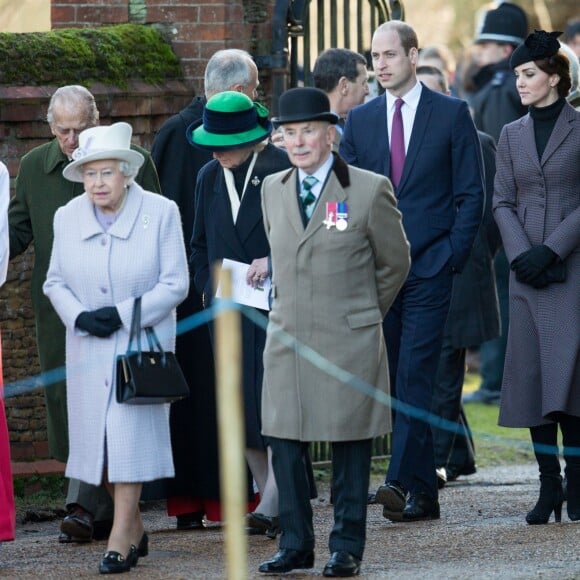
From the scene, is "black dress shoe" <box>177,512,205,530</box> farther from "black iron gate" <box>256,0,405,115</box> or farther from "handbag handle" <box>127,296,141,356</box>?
"black iron gate" <box>256,0,405,115</box>

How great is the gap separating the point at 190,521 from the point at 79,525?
2.89ft

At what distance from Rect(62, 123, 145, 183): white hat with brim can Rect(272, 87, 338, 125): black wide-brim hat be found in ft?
2.26

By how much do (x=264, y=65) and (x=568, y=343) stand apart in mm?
3003

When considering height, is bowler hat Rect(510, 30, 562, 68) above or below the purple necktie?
above

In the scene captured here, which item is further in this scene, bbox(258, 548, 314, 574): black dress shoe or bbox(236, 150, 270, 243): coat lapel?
bbox(236, 150, 270, 243): coat lapel

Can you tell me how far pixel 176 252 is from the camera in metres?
7.68

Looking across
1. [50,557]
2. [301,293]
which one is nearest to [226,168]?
[301,293]

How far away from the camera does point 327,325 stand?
7.21 metres

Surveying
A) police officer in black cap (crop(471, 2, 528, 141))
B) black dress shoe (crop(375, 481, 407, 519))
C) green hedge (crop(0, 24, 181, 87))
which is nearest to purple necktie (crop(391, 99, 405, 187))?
black dress shoe (crop(375, 481, 407, 519))

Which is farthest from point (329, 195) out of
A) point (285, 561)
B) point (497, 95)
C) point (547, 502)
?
point (497, 95)

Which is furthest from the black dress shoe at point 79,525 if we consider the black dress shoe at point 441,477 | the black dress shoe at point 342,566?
the black dress shoe at point 441,477

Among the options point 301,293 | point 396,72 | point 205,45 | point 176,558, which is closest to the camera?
point 301,293

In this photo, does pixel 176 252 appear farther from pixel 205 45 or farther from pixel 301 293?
pixel 205 45

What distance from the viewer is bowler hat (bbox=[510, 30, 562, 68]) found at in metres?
8.84
